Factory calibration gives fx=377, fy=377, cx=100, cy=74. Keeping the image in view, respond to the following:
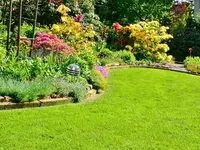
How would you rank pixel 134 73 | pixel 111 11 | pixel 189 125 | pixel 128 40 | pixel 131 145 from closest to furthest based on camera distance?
pixel 131 145
pixel 189 125
pixel 134 73
pixel 128 40
pixel 111 11

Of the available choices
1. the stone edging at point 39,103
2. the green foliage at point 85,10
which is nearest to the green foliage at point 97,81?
the stone edging at point 39,103

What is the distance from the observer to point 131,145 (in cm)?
489

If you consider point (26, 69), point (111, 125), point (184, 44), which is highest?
point (184, 44)

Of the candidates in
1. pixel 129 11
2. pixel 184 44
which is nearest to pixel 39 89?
pixel 129 11

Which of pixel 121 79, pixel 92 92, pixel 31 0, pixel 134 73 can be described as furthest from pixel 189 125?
pixel 31 0

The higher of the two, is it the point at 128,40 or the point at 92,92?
the point at 128,40

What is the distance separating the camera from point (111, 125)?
564 cm

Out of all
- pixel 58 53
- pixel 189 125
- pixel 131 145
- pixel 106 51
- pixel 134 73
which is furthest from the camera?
pixel 106 51

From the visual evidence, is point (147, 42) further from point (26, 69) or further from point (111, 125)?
point (111, 125)

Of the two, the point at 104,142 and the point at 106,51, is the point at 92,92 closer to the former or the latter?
the point at 104,142

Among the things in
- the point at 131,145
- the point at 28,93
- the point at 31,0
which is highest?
the point at 31,0

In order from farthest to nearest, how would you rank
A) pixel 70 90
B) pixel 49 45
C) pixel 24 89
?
pixel 49 45, pixel 70 90, pixel 24 89

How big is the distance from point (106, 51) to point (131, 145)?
947cm

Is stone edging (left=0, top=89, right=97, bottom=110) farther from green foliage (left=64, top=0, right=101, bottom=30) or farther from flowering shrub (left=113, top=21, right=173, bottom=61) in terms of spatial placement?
green foliage (left=64, top=0, right=101, bottom=30)
